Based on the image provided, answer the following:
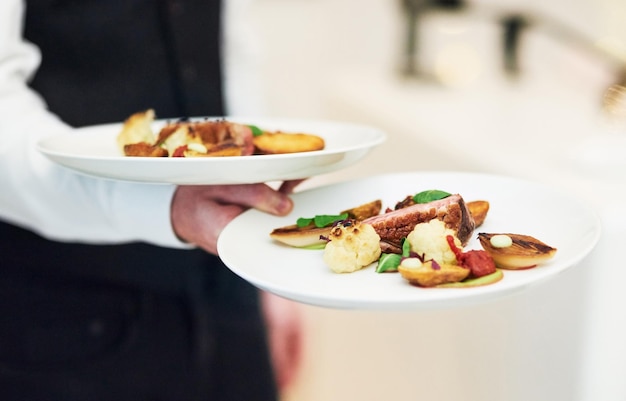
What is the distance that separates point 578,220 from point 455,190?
137mm

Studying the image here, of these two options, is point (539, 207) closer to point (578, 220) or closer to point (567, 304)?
point (578, 220)

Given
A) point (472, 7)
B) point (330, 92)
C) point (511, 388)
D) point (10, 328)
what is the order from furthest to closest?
point (330, 92)
point (472, 7)
point (511, 388)
point (10, 328)

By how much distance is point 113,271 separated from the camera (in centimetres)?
105

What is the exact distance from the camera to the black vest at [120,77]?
963 mm

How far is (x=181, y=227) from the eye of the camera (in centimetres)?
71

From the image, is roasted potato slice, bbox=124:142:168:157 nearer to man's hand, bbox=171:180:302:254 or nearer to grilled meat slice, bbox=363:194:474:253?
man's hand, bbox=171:180:302:254

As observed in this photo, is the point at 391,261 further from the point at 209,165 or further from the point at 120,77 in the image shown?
the point at 120,77

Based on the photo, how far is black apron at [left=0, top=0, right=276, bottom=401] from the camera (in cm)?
98

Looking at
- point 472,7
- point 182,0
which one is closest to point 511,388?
point 182,0

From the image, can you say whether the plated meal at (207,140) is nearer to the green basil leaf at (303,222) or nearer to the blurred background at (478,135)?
the green basil leaf at (303,222)

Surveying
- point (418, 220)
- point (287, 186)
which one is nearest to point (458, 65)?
point (287, 186)

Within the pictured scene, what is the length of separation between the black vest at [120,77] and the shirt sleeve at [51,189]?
0.48 ft

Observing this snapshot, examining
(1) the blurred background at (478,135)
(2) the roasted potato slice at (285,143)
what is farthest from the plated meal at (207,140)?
(1) the blurred background at (478,135)

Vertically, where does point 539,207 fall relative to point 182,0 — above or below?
below
